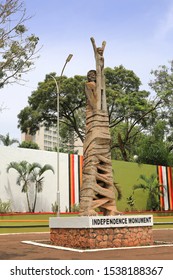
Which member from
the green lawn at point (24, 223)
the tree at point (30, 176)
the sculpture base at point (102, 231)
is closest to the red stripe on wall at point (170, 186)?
the tree at point (30, 176)

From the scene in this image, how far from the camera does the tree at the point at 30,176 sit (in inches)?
951

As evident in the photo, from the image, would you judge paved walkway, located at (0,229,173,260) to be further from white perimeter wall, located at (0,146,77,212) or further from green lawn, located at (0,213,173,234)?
white perimeter wall, located at (0,146,77,212)

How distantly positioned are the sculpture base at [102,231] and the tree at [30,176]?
10604mm

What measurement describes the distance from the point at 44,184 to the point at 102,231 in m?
13.6

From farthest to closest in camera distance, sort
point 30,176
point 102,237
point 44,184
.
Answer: point 44,184 → point 30,176 → point 102,237

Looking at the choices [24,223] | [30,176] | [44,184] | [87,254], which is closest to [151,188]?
[44,184]

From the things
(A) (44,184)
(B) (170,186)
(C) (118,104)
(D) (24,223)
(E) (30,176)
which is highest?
(C) (118,104)

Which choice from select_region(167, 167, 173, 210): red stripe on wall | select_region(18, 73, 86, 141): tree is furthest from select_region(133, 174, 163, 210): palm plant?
select_region(18, 73, 86, 141): tree

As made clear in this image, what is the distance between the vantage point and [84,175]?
1395 cm

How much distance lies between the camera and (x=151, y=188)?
31.7 m

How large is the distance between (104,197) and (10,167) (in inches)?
435

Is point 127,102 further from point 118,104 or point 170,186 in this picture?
point 170,186

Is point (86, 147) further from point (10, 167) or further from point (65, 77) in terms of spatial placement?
point (65, 77)

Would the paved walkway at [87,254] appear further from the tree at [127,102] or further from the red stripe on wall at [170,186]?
the tree at [127,102]
